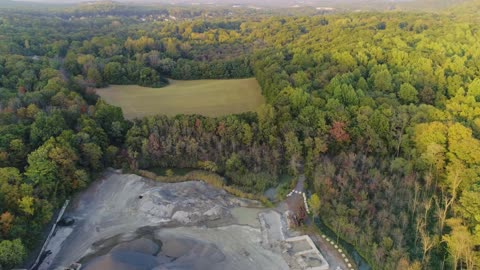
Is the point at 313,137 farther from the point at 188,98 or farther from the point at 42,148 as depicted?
the point at 42,148

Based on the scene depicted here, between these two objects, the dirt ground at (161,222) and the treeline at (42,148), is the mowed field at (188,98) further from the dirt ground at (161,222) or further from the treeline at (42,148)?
the dirt ground at (161,222)

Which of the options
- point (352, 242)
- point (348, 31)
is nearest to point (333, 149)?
point (352, 242)

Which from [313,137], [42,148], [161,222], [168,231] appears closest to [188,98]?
[313,137]

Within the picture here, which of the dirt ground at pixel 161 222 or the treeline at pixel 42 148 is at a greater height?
the treeline at pixel 42 148

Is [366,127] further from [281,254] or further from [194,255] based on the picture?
[194,255]

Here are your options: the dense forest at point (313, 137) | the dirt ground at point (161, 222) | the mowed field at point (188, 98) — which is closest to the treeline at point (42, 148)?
the dense forest at point (313, 137)

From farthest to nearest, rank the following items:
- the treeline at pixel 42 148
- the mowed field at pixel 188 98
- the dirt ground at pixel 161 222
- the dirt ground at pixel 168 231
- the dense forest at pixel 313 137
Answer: the mowed field at pixel 188 98 < the dense forest at pixel 313 137 < the treeline at pixel 42 148 < the dirt ground at pixel 161 222 < the dirt ground at pixel 168 231

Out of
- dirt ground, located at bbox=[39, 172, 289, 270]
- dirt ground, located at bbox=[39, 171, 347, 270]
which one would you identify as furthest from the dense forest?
dirt ground, located at bbox=[39, 171, 347, 270]
